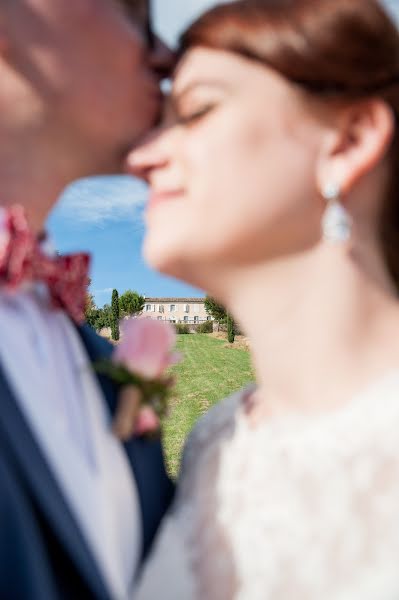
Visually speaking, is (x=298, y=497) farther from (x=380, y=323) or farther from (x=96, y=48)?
(x=96, y=48)

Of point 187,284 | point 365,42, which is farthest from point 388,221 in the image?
point 187,284

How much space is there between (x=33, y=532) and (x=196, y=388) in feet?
46.5

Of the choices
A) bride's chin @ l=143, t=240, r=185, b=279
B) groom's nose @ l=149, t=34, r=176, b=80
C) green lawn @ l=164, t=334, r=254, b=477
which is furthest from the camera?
green lawn @ l=164, t=334, r=254, b=477

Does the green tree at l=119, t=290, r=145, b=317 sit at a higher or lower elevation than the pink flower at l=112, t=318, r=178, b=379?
higher

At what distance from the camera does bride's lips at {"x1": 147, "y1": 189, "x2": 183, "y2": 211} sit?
67.9 inches

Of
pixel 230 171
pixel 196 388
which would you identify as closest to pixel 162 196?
pixel 230 171

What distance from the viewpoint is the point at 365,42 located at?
1713 millimetres

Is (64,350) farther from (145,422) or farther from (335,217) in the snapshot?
(335,217)

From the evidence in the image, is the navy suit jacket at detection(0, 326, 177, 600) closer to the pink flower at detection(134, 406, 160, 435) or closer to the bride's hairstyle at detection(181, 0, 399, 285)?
the pink flower at detection(134, 406, 160, 435)

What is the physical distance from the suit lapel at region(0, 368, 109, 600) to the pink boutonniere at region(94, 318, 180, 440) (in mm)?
268

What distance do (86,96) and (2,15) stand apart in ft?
0.91

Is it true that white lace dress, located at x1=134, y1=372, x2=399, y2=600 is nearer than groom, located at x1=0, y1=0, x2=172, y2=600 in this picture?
No

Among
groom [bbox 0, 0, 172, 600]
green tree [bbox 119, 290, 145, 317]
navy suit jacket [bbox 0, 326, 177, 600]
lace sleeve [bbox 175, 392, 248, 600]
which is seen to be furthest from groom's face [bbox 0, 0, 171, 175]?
green tree [bbox 119, 290, 145, 317]

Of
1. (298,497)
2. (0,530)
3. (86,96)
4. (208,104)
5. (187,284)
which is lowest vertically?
(298,497)
